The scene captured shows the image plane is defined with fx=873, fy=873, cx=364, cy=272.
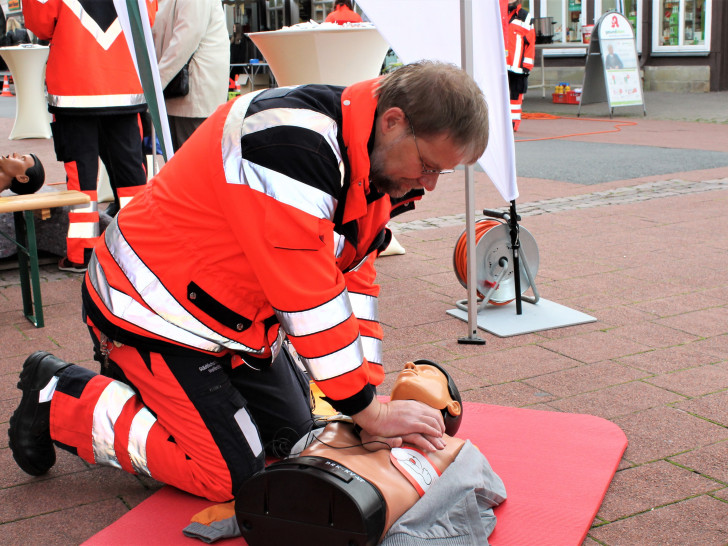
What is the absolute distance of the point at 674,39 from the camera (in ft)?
61.0

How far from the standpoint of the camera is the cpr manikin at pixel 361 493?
88.5 inches

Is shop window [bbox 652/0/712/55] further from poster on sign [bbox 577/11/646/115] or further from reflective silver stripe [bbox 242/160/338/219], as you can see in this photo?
reflective silver stripe [bbox 242/160/338/219]

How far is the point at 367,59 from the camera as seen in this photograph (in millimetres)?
5496

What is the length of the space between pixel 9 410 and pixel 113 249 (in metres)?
1.20

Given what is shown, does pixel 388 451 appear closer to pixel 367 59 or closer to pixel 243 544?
pixel 243 544

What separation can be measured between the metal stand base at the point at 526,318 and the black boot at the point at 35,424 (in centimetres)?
217

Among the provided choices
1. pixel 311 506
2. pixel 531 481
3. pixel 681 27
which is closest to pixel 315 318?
pixel 311 506

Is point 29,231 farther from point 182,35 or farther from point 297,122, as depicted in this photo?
Result: point 297,122

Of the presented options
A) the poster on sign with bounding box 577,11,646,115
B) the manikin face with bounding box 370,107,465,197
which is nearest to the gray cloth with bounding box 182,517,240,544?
the manikin face with bounding box 370,107,465,197

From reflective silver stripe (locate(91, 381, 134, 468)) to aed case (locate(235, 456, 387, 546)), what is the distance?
60 cm

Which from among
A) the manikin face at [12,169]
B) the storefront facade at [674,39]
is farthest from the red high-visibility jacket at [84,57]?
the storefront facade at [674,39]

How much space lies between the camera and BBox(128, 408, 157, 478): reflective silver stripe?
8.89ft

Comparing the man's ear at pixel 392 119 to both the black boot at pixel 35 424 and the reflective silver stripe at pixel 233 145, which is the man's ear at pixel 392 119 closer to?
the reflective silver stripe at pixel 233 145

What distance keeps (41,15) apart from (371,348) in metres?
3.59
